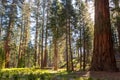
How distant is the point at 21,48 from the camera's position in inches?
1911

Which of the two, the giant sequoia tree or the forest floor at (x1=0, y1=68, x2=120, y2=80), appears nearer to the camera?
the forest floor at (x1=0, y1=68, x2=120, y2=80)

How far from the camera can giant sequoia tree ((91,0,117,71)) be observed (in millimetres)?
11945

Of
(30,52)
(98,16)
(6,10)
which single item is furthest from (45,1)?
(98,16)

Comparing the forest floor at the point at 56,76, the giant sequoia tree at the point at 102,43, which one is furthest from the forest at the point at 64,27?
the forest floor at the point at 56,76

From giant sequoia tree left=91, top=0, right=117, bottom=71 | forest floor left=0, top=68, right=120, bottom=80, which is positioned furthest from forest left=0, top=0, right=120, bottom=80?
forest floor left=0, top=68, right=120, bottom=80

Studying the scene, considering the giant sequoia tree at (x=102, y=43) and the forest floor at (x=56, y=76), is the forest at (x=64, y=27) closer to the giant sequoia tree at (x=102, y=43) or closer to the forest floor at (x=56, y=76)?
the giant sequoia tree at (x=102, y=43)

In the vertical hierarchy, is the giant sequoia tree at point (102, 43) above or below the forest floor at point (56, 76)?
above

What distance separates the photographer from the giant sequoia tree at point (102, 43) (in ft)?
39.2

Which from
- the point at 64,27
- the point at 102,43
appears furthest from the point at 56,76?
the point at 64,27

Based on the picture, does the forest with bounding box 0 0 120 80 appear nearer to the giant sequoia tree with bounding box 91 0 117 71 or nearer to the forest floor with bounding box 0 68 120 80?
the giant sequoia tree with bounding box 91 0 117 71

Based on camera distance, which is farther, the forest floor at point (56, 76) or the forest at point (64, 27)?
the forest at point (64, 27)

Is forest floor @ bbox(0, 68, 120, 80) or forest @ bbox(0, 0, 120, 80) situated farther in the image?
forest @ bbox(0, 0, 120, 80)

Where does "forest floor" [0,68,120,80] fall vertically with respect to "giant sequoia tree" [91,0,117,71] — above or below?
below

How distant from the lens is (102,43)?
12.4 m
